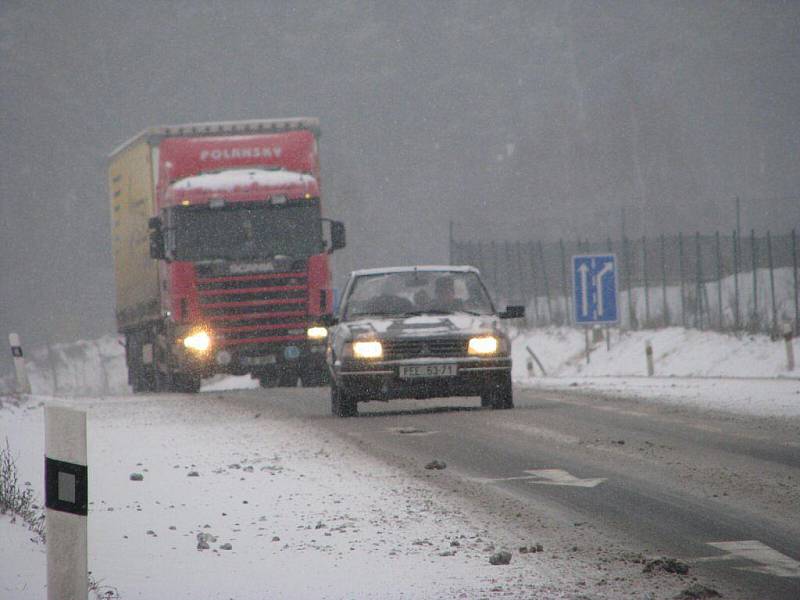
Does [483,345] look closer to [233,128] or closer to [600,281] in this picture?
[233,128]

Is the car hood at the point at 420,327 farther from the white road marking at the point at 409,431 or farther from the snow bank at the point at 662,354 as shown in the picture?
the snow bank at the point at 662,354

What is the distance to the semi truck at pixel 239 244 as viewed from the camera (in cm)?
2597

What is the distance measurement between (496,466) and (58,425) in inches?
252

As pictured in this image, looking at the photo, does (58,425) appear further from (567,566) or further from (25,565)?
(567,566)

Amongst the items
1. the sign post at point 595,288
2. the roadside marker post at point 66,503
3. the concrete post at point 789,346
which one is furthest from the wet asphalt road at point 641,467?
the sign post at point 595,288

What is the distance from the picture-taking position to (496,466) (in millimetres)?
12227

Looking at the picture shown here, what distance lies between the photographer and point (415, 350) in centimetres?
1734

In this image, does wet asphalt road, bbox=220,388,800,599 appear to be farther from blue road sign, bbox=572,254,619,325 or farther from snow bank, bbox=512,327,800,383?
snow bank, bbox=512,327,800,383

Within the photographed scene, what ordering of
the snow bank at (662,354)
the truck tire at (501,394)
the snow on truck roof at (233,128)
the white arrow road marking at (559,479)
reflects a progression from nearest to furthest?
the white arrow road marking at (559,479)
the truck tire at (501,394)
the snow on truck roof at (233,128)
the snow bank at (662,354)

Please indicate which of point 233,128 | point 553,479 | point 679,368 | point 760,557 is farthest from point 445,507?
point 679,368

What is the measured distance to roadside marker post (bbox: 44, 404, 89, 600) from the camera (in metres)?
6.15

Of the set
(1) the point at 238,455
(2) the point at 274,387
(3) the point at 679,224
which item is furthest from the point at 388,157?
(1) the point at 238,455

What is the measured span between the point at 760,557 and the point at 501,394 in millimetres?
10598

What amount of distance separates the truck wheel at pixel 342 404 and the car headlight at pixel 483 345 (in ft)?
4.86
